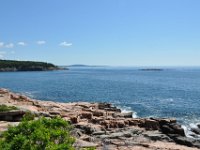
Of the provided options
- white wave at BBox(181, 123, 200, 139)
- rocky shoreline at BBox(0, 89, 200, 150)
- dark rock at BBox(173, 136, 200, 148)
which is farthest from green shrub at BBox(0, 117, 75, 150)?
white wave at BBox(181, 123, 200, 139)

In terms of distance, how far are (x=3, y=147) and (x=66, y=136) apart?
13.1ft

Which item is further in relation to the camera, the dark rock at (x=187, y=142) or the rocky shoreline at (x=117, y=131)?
the dark rock at (x=187, y=142)

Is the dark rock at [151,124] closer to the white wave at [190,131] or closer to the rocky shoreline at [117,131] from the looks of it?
the rocky shoreline at [117,131]

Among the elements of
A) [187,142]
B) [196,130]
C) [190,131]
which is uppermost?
[187,142]

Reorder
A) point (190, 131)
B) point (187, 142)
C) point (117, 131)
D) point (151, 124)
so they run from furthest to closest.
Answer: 1. point (190, 131)
2. point (151, 124)
3. point (117, 131)
4. point (187, 142)

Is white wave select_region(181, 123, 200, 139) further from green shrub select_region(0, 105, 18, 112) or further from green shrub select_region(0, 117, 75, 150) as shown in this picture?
green shrub select_region(0, 117, 75, 150)

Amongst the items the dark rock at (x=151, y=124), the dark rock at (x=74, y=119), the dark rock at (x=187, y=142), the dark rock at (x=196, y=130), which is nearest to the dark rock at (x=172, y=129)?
the dark rock at (x=151, y=124)

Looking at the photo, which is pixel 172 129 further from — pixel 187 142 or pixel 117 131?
pixel 117 131

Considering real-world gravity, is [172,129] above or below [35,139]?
below

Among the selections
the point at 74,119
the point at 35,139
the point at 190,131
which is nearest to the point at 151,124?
the point at 190,131

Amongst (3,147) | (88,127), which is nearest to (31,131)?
(3,147)

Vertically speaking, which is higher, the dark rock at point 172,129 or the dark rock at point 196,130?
the dark rock at point 172,129

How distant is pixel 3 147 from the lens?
2238 centimetres

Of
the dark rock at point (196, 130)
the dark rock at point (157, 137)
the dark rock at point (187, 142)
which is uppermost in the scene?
the dark rock at point (157, 137)
